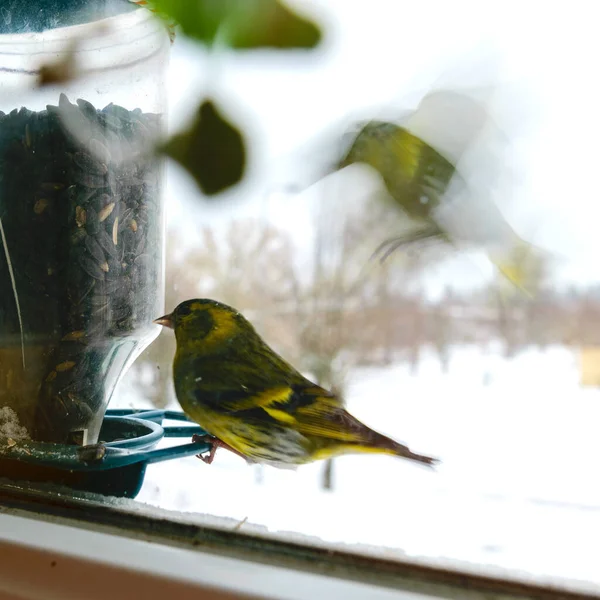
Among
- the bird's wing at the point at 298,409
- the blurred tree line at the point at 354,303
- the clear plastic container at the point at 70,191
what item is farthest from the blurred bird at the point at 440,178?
the clear plastic container at the point at 70,191

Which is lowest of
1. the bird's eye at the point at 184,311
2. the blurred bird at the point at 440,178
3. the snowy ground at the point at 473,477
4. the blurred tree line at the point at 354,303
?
the snowy ground at the point at 473,477

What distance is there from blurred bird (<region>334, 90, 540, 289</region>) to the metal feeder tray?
0.26 metres

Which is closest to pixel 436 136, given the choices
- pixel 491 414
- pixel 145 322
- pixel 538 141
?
pixel 538 141

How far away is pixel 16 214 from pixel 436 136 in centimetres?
42

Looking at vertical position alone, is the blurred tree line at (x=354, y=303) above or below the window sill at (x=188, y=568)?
above

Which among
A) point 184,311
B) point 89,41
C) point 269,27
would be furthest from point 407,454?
point 89,41

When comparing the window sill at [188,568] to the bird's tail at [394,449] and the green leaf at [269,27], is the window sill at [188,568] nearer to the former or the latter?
the bird's tail at [394,449]

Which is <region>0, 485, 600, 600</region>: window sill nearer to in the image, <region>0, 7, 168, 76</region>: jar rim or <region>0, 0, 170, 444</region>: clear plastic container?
<region>0, 0, 170, 444</region>: clear plastic container

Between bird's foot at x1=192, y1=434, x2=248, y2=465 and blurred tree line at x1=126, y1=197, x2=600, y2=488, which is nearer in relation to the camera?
blurred tree line at x1=126, y1=197, x2=600, y2=488

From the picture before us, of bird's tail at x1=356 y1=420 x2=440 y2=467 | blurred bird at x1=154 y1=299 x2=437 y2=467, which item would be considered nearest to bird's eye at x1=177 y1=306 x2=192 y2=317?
blurred bird at x1=154 y1=299 x2=437 y2=467

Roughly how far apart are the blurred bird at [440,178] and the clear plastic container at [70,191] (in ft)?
0.85

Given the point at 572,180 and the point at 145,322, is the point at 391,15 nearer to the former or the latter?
the point at 572,180

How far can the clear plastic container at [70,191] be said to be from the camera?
0.62 m

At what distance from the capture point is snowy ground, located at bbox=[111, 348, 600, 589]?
1.35 feet
